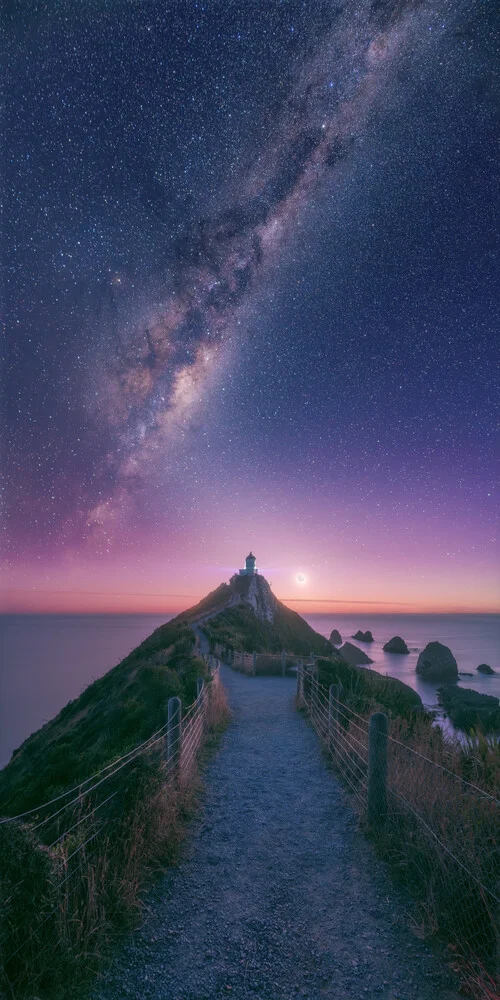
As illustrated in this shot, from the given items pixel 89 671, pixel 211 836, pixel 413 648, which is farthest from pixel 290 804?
pixel 89 671

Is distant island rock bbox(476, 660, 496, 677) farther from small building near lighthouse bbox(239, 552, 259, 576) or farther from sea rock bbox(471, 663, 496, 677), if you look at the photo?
small building near lighthouse bbox(239, 552, 259, 576)

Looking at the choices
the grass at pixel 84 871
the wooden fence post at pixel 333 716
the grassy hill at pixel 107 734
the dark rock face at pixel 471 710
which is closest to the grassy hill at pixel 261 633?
the dark rock face at pixel 471 710

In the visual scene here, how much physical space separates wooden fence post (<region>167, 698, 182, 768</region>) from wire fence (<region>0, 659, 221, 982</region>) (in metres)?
0.01

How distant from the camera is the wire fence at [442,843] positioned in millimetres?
3301

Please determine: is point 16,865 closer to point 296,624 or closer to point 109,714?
point 109,714

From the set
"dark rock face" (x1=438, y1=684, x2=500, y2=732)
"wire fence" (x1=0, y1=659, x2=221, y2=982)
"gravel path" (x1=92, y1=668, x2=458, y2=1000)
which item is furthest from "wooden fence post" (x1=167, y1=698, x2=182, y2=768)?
"dark rock face" (x1=438, y1=684, x2=500, y2=732)

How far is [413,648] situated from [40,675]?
311ft

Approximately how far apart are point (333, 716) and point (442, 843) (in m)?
5.08

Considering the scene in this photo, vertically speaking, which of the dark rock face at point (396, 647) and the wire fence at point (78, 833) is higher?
the wire fence at point (78, 833)

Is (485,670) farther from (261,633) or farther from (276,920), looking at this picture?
(276,920)

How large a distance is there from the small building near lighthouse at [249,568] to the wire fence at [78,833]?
52908 mm

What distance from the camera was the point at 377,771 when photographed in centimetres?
530

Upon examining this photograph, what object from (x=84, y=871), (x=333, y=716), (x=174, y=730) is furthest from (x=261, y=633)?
(x=84, y=871)

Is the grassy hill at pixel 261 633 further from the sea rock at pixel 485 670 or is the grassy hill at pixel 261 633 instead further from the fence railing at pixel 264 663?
the sea rock at pixel 485 670
